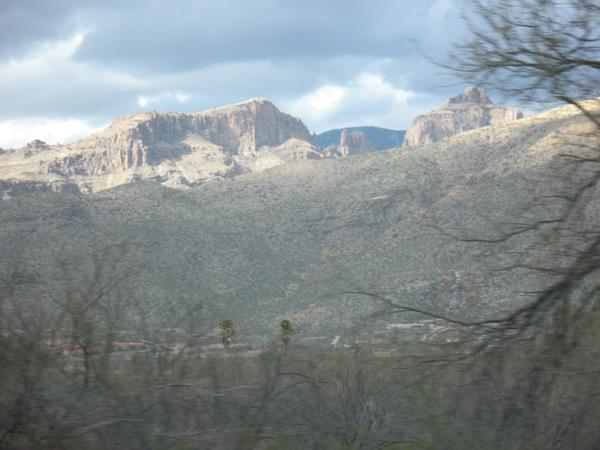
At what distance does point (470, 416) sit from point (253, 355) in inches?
112

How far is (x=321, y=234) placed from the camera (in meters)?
73.6

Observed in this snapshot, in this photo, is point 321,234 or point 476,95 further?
point 321,234

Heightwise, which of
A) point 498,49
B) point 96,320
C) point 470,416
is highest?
point 498,49

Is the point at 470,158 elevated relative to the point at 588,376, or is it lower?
elevated

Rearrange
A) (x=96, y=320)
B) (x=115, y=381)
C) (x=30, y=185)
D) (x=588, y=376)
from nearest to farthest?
(x=588, y=376) → (x=115, y=381) → (x=96, y=320) → (x=30, y=185)

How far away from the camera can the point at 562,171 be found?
7.82m

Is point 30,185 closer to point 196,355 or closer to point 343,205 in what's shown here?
point 343,205

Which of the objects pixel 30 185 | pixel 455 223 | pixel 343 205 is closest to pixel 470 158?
pixel 343 205

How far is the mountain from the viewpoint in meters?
8.28

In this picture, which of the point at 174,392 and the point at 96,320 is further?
the point at 96,320

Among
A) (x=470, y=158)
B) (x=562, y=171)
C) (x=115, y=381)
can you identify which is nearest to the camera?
(x=562, y=171)

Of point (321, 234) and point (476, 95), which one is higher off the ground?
point (476, 95)

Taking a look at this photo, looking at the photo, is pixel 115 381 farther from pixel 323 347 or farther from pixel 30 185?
pixel 30 185

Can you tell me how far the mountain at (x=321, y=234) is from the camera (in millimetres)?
8281
